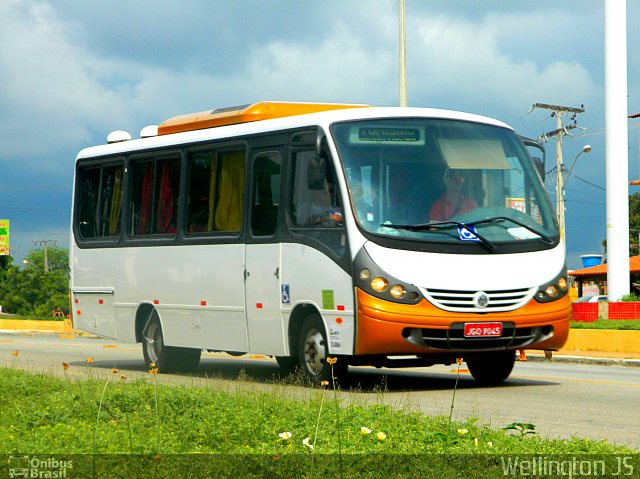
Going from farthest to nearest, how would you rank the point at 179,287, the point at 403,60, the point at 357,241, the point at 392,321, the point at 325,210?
the point at 403,60 < the point at 179,287 < the point at 325,210 < the point at 357,241 < the point at 392,321

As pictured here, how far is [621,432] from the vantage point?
10.3m

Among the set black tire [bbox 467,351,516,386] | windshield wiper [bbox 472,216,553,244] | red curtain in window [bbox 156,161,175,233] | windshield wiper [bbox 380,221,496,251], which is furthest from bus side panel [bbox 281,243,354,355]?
red curtain in window [bbox 156,161,175,233]

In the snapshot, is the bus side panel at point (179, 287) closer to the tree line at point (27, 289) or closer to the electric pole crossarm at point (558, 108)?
the electric pole crossarm at point (558, 108)

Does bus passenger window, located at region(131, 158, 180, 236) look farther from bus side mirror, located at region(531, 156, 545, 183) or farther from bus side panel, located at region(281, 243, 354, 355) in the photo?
bus side mirror, located at region(531, 156, 545, 183)

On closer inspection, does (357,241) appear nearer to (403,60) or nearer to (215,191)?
(215,191)

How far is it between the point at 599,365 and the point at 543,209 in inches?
312

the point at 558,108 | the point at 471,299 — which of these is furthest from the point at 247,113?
the point at 558,108

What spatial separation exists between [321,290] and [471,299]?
169 centimetres

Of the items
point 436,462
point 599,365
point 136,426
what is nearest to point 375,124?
point 136,426

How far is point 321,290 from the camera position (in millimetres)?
14219

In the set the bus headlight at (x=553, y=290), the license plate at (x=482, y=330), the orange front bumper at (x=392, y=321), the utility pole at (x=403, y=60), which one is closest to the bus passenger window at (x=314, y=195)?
the orange front bumper at (x=392, y=321)

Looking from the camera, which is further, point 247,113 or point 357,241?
point 247,113

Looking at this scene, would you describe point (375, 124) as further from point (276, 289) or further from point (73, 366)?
point (73, 366)

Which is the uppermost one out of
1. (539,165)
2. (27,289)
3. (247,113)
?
(247,113)
